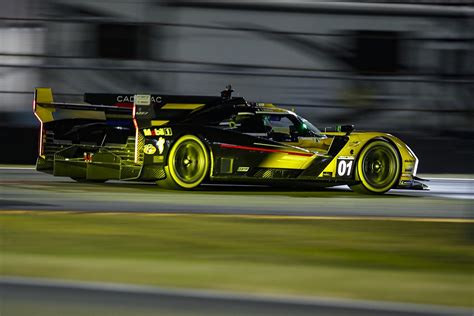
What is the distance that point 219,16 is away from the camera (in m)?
24.3

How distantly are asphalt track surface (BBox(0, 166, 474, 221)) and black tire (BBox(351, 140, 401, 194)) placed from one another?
0.65 feet

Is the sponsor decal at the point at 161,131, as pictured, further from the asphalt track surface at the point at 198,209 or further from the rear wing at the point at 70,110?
the asphalt track surface at the point at 198,209

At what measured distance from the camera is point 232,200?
1202 cm

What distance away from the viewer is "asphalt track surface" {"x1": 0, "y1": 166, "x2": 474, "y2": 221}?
35.4ft

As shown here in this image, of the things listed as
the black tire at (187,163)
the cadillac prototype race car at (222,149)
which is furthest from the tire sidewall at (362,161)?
the black tire at (187,163)

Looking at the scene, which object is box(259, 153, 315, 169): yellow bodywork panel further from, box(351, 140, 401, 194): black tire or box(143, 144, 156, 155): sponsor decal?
box(143, 144, 156, 155): sponsor decal

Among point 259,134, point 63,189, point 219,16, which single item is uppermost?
point 219,16

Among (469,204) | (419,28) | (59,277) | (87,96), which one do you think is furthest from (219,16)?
(59,277)

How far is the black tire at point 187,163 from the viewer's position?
1291 centimetres

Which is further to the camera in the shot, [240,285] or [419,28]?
[419,28]

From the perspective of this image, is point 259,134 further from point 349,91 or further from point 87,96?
point 349,91

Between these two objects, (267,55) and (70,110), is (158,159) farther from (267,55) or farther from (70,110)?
(267,55)

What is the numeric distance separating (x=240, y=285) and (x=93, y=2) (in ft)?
61.5

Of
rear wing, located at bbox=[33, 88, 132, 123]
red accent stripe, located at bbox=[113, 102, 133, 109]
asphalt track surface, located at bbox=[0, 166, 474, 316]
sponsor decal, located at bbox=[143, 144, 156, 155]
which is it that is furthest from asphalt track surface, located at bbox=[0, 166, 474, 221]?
red accent stripe, located at bbox=[113, 102, 133, 109]
